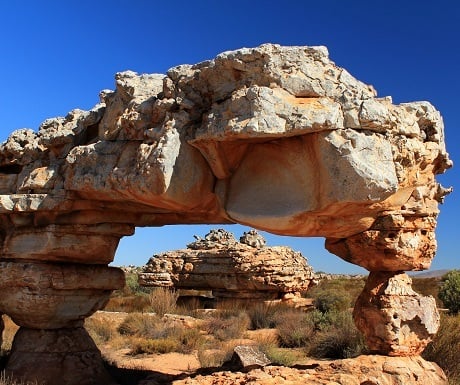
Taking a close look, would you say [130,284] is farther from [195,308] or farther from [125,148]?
[125,148]

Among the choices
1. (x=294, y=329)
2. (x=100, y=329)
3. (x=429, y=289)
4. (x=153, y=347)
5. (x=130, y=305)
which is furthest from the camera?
(x=429, y=289)

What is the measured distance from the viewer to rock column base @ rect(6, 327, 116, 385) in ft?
21.4

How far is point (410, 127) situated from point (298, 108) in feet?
4.31

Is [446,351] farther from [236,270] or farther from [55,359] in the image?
[236,270]

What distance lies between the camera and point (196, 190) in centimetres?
525

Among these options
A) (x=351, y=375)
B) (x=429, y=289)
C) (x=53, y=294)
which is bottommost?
(x=351, y=375)

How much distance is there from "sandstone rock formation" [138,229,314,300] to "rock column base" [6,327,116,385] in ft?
33.6

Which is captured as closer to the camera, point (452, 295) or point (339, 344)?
point (339, 344)

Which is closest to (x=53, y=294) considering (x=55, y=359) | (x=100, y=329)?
(x=55, y=359)

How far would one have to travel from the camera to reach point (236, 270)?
1716cm

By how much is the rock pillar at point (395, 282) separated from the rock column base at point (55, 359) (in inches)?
140

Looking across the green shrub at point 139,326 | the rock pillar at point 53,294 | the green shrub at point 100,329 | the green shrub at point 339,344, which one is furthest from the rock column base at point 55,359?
the green shrub at point 139,326

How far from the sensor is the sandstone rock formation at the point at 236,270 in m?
17.1

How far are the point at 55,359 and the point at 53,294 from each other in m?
0.86
